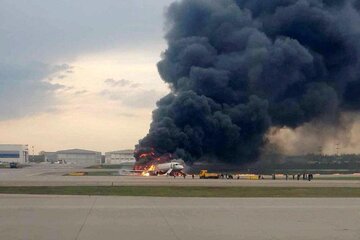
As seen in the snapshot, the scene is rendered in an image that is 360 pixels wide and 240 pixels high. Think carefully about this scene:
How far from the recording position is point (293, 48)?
73562 mm

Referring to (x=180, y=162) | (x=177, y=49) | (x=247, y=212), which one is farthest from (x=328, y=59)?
(x=247, y=212)

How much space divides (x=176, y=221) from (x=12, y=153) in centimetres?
14213

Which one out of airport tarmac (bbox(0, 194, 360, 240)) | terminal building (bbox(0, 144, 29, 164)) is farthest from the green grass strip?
terminal building (bbox(0, 144, 29, 164))

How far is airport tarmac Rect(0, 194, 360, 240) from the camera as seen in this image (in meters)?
14.7

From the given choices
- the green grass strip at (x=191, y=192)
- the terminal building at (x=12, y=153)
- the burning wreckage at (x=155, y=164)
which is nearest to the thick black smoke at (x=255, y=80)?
the burning wreckage at (x=155, y=164)

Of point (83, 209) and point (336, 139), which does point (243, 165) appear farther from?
point (83, 209)

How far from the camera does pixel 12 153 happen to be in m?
152

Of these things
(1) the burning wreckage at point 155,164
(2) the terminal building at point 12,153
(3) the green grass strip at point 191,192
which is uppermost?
(2) the terminal building at point 12,153

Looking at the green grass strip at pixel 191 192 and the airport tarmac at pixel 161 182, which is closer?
the green grass strip at pixel 191 192

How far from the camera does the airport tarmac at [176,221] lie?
48.3 ft

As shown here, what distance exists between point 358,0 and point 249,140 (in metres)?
29.9

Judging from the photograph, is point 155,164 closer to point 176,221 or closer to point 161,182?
point 161,182

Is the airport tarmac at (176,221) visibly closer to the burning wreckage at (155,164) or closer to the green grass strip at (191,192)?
the green grass strip at (191,192)

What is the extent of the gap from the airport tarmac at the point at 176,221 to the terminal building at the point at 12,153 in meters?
132
